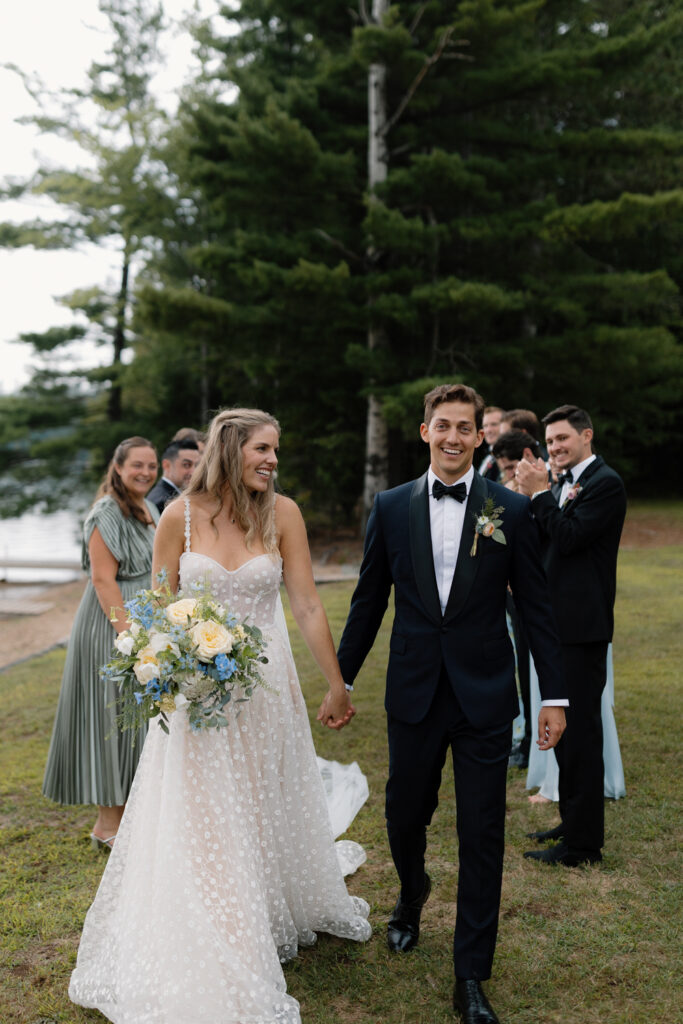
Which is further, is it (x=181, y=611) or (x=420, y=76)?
(x=420, y=76)

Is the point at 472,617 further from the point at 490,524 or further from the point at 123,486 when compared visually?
the point at 123,486

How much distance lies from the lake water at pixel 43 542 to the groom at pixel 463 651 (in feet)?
58.6

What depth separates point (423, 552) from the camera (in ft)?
10.8

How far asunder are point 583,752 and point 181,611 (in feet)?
7.54

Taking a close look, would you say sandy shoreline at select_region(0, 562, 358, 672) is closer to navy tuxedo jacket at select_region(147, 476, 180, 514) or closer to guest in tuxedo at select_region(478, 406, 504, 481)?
navy tuxedo jacket at select_region(147, 476, 180, 514)

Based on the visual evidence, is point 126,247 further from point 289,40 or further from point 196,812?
point 196,812

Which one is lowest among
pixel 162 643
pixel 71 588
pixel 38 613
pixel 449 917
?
pixel 71 588

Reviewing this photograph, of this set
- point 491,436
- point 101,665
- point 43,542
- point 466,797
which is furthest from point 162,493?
point 43,542

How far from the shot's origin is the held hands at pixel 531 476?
13.6 feet

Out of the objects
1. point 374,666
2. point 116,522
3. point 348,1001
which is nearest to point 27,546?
point 374,666

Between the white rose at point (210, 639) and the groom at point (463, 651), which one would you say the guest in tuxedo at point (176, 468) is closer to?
the groom at point (463, 651)

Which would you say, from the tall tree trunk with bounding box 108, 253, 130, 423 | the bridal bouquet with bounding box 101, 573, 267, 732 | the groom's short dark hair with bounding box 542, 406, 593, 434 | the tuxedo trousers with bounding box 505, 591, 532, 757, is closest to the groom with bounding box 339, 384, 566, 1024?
the bridal bouquet with bounding box 101, 573, 267, 732

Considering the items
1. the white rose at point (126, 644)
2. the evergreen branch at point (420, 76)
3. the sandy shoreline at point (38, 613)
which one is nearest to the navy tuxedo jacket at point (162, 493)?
the white rose at point (126, 644)

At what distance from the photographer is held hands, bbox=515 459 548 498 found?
416 cm
